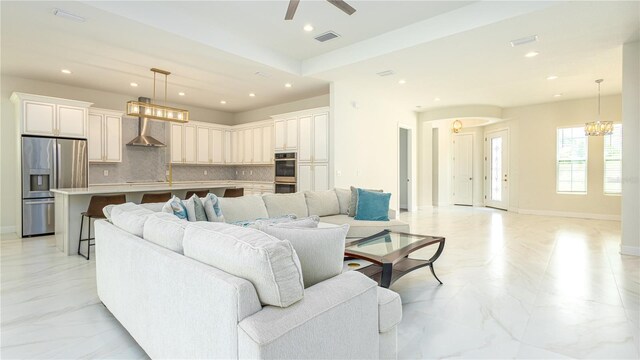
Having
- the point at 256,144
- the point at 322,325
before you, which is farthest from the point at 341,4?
the point at 256,144

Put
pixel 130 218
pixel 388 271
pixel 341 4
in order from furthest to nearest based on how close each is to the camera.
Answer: pixel 341 4 → pixel 388 271 → pixel 130 218

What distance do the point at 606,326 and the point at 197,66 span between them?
A: 5.75 metres

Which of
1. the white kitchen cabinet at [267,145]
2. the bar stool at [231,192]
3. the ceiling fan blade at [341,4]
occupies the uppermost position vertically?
the ceiling fan blade at [341,4]

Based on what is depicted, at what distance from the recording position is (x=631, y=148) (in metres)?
4.23

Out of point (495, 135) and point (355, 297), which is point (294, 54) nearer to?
point (355, 297)

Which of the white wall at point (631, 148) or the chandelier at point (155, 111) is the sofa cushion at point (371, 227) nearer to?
the white wall at point (631, 148)

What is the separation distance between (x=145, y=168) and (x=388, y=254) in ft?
22.4

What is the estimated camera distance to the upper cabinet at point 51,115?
5.40 m

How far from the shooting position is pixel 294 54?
17.4 feet

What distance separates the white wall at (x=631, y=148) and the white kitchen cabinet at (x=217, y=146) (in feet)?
26.6

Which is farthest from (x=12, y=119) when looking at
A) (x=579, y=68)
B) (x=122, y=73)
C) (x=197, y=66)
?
(x=579, y=68)

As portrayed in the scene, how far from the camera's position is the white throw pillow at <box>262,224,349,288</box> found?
156 cm

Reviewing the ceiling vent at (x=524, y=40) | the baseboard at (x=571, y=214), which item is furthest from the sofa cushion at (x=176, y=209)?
the baseboard at (x=571, y=214)

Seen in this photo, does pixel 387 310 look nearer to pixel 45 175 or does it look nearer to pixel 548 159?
pixel 45 175
